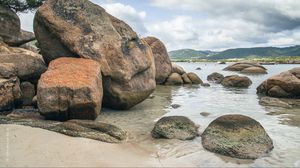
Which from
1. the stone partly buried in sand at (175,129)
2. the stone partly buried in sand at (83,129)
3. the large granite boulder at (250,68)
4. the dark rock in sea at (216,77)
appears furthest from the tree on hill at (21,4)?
the large granite boulder at (250,68)

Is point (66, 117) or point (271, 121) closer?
point (66, 117)

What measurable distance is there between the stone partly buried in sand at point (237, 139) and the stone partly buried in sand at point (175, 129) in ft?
2.49

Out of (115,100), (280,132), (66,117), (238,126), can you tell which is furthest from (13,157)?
(280,132)

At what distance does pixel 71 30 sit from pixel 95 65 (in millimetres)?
2309

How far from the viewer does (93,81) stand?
41.6 feet

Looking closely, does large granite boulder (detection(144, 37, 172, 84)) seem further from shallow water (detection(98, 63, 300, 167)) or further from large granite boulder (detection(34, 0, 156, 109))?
large granite boulder (detection(34, 0, 156, 109))

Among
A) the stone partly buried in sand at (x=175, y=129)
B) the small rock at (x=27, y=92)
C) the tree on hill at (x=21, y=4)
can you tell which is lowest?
the stone partly buried in sand at (x=175, y=129)

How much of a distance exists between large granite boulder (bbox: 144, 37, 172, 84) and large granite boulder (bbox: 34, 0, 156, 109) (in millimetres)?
15984

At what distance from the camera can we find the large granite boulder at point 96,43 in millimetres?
14969

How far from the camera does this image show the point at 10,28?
974 inches

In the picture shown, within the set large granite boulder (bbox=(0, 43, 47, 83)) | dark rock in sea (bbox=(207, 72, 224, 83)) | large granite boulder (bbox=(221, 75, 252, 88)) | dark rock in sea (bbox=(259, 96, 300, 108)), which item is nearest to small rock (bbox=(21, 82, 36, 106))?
large granite boulder (bbox=(0, 43, 47, 83))

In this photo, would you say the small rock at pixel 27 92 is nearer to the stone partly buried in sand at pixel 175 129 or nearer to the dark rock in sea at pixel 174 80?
the stone partly buried in sand at pixel 175 129

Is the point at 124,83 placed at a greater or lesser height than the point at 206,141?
greater

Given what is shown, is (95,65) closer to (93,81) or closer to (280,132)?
(93,81)
